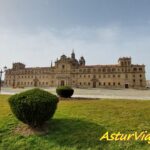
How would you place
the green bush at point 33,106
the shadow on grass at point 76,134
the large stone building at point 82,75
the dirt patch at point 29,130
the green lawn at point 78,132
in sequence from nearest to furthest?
the green lawn at point 78,132 → the shadow on grass at point 76,134 → the green bush at point 33,106 → the dirt patch at point 29,130 → the large stone building at point 82,75

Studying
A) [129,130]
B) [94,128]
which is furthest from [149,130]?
[94,128]

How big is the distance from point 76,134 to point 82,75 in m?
88.1

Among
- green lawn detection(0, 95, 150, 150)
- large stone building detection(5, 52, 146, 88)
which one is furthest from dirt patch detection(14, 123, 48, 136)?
large stone building detection(5, 52, 146, 88)

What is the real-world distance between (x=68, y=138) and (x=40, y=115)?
1.52 m

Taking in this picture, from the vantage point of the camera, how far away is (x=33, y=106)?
24.6ft

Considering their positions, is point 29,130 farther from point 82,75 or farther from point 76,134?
point 82,75

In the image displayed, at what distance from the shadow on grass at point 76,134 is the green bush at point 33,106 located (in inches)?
33.1

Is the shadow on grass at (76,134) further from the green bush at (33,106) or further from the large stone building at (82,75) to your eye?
the large stone building at (82,75)

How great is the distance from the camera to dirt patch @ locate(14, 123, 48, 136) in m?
7.77

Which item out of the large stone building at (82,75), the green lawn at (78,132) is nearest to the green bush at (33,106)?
the green lawn at (78,132)

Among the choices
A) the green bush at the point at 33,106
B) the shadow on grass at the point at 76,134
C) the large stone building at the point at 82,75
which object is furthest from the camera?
the large stone building at the point at 82,75

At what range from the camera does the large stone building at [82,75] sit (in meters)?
88.6

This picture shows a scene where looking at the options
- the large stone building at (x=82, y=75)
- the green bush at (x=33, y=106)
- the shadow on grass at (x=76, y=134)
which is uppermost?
the large stone building at (x=82, y=75)

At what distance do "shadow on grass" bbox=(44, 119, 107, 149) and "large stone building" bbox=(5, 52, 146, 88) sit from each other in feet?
271
